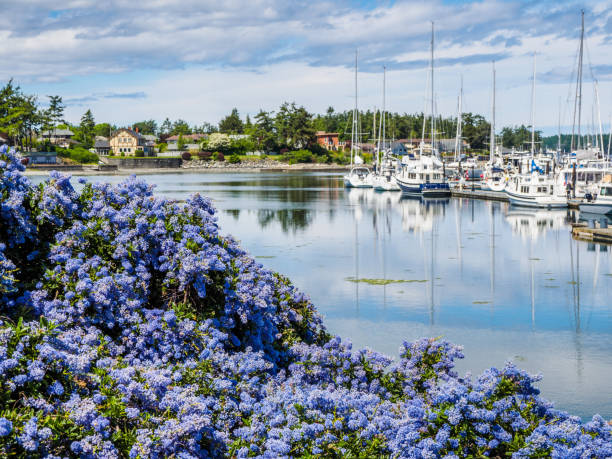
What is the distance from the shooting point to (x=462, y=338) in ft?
51.1

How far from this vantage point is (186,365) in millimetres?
6168

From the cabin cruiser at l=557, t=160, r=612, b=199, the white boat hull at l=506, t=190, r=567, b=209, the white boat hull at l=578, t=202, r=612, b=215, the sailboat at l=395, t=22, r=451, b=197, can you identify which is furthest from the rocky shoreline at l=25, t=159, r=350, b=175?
the white boat hull at l=578, t=202, r=612, b=215

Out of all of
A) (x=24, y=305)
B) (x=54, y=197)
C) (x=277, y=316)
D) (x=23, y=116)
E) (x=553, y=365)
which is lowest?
(x=553, y=365)

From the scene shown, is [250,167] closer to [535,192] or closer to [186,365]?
[535,192]

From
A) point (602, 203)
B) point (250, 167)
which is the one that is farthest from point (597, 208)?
point (250, 167)

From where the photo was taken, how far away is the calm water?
14328 mm

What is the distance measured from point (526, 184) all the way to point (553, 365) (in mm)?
42342

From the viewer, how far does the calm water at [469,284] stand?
14.3 metres

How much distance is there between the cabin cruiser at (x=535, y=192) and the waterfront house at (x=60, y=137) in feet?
442

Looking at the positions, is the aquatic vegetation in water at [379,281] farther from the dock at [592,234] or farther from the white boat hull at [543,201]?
the white boat hull at [543,201]

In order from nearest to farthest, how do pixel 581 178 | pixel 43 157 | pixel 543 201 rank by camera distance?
pixel 543 201, pixel 581 178, pixel 43 157

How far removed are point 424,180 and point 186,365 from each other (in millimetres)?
63378

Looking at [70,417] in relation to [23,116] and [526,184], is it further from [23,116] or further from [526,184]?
[23,116]

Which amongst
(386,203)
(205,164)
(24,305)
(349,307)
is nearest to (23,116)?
(205,164)
